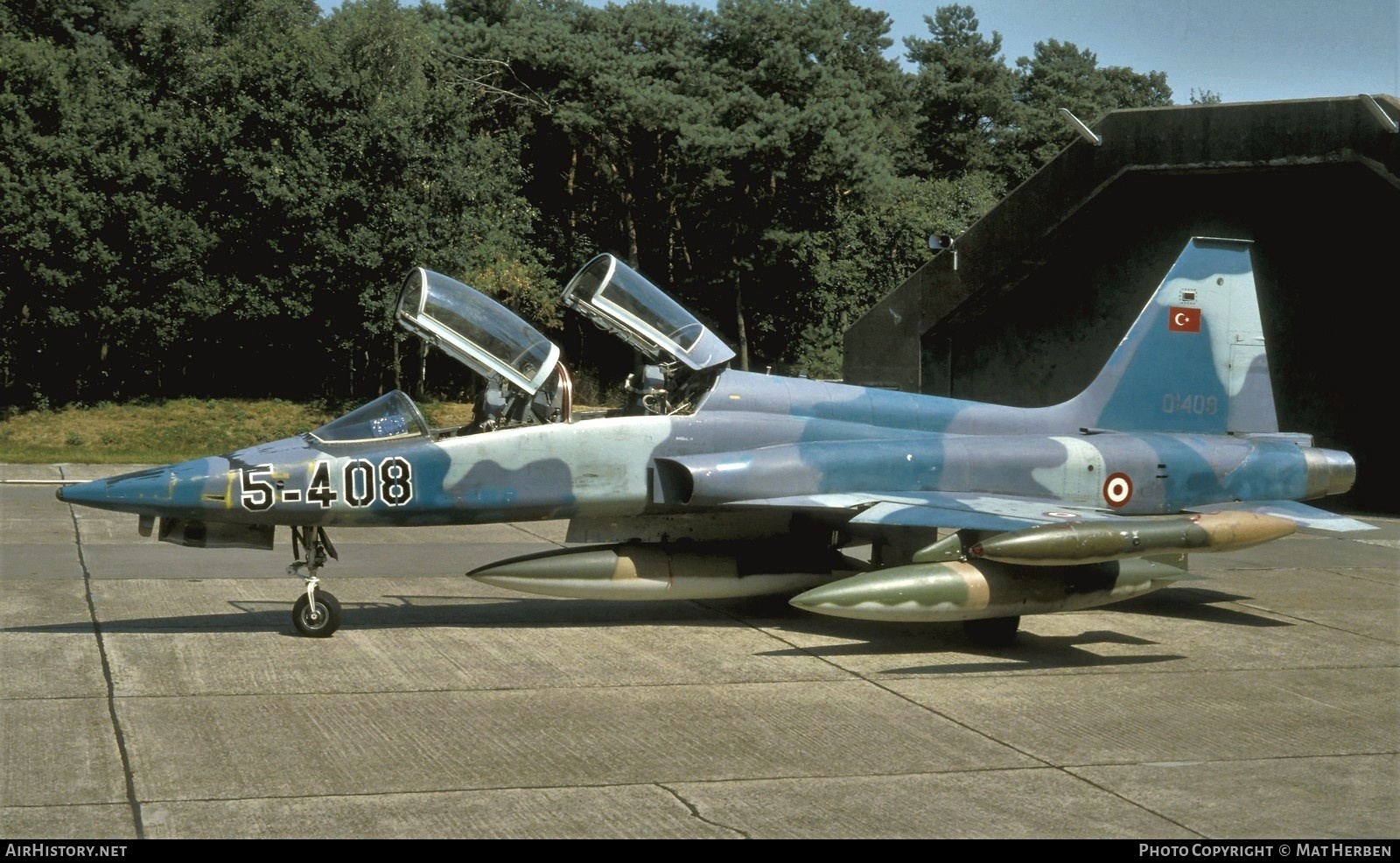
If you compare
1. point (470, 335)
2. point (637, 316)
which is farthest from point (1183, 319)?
point (470, 335)

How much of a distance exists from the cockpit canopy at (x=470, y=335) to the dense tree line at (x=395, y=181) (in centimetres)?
2418

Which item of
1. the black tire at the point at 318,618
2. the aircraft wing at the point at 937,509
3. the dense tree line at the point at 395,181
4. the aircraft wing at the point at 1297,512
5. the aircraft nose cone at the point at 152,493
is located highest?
the dense tree line at the point at 395,181

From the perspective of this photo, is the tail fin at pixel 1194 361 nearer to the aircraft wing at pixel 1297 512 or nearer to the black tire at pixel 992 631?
the aircraft wing at pixel 1297 512

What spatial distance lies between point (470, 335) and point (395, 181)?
25.2 m

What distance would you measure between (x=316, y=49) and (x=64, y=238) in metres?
8.90

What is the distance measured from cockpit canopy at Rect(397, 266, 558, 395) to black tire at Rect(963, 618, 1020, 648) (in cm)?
383

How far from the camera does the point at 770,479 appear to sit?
1086cm

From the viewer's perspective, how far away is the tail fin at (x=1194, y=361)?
12.7 m

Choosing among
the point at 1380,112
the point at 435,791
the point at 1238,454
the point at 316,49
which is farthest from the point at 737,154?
the point at 435,791

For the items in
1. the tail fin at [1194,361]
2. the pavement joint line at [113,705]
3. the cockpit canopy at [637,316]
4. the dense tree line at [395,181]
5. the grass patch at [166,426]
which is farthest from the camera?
the dense tree line at [395,181]

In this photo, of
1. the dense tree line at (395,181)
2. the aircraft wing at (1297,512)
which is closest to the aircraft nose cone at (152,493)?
the aircraft wing at (1297,512)
